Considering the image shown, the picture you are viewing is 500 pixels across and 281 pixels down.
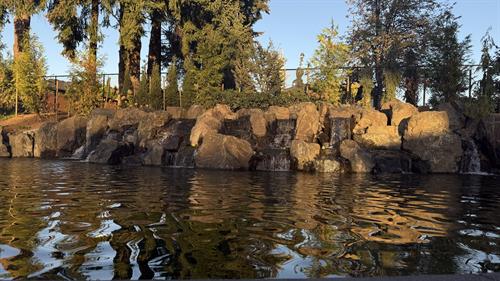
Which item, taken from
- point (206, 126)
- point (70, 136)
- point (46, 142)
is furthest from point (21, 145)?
point (206, 126)

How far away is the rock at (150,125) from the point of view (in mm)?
24281

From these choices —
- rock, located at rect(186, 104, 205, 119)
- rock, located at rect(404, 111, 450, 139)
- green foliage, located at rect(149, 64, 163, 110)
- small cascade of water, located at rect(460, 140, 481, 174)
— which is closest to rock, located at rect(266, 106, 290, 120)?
rock, located at rect(186, 104, 205, 119)

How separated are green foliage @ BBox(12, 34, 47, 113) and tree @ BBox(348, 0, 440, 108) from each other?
2424 cm

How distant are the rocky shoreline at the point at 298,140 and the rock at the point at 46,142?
123mm

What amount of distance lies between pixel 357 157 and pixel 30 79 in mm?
26097

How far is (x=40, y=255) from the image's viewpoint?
5574 millimetres

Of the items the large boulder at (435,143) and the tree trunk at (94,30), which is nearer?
the large boulder at (435,143)

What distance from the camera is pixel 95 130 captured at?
26516mm

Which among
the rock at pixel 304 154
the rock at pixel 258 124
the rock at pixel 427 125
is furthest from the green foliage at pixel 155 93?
the rock at pixel 427 125

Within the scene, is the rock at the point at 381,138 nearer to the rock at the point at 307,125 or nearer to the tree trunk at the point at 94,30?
the rock at the point at 307,125

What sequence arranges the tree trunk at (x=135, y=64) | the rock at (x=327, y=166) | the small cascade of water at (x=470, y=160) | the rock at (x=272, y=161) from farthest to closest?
1. the tree trunk at (x=135, y=64)
2. the small cascade of water at (x=470, y=160)
3. the rock at (x=272, y=161)
4. the rock at (x=327, y=166)

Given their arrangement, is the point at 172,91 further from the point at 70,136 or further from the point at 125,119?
the point at 70,136

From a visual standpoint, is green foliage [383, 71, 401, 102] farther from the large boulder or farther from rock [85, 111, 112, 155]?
rock [85, 111, 112, 155]

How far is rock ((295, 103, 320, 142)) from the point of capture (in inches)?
895
